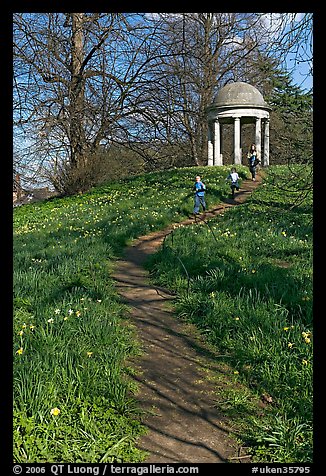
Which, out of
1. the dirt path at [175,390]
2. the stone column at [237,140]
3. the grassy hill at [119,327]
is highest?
the stone column at [237,140]

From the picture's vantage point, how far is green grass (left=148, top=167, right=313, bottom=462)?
10.0 feet

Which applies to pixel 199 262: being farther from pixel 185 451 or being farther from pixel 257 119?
pixel 257 119

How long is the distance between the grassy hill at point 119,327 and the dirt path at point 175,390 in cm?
14

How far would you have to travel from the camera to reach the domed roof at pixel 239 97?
77.2ft

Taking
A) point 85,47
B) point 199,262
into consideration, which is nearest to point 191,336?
point 199,262

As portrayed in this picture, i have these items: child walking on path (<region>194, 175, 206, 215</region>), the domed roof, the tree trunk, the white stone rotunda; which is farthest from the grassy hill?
the domed roof

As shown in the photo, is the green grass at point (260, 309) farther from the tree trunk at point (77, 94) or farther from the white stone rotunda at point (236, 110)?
the white stone rotunda at point (236, 110)

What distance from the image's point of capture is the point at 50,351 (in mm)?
3555

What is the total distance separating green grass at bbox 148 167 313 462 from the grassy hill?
0.05 feet

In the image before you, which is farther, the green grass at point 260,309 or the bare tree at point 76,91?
the bare tree at point 76,91

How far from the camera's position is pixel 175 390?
3.58m

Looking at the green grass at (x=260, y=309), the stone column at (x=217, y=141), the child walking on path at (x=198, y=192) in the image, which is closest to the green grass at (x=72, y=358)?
the green grass at (x=260, y=309)
